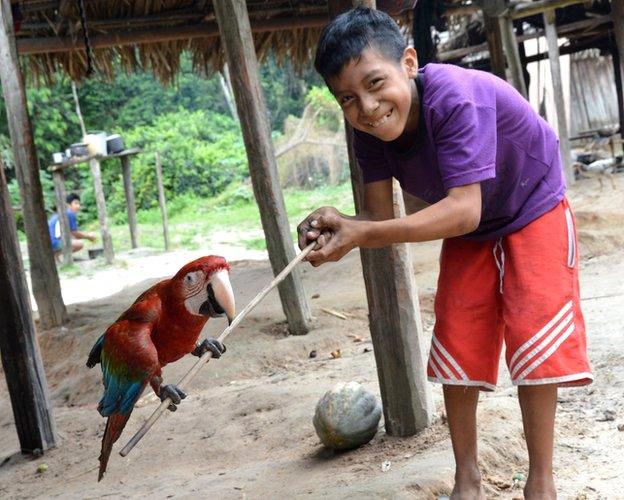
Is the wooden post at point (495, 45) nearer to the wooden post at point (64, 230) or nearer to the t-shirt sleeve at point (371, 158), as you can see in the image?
the t-shirt sleeve at point (371, 158)

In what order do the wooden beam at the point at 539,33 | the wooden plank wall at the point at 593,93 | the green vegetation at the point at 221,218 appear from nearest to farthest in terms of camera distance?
the wooden beam at the point at 539,33
the green vegetation at the point at 221,218
the wooden plank wall at the point at 593,93

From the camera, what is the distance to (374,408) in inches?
130

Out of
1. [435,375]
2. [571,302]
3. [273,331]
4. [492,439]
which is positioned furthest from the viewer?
[273,331]

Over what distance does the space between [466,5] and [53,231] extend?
6.82m

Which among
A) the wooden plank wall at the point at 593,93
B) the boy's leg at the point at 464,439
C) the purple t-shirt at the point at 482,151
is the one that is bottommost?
the boy's leg at the point at 464,439

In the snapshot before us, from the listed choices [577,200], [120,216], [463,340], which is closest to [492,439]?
[463,340]

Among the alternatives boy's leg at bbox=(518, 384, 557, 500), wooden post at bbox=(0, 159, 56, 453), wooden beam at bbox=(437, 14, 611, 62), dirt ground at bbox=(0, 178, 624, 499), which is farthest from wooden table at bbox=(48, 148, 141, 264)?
boy's leg at bbox=(518, 384, 557, 500)

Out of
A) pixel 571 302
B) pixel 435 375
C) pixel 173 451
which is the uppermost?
pixel 571 302

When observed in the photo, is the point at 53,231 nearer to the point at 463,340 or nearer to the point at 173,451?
the point at 173,451

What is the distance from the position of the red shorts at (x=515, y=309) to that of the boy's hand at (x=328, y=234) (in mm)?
438

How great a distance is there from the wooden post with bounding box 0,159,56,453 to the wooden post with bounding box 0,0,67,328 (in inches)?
87.0

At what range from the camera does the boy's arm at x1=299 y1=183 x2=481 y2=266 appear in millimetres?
2029

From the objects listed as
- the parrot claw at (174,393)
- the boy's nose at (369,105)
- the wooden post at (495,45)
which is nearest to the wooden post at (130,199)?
the wooden post at (495,45)

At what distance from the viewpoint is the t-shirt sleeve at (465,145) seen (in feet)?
6.63
